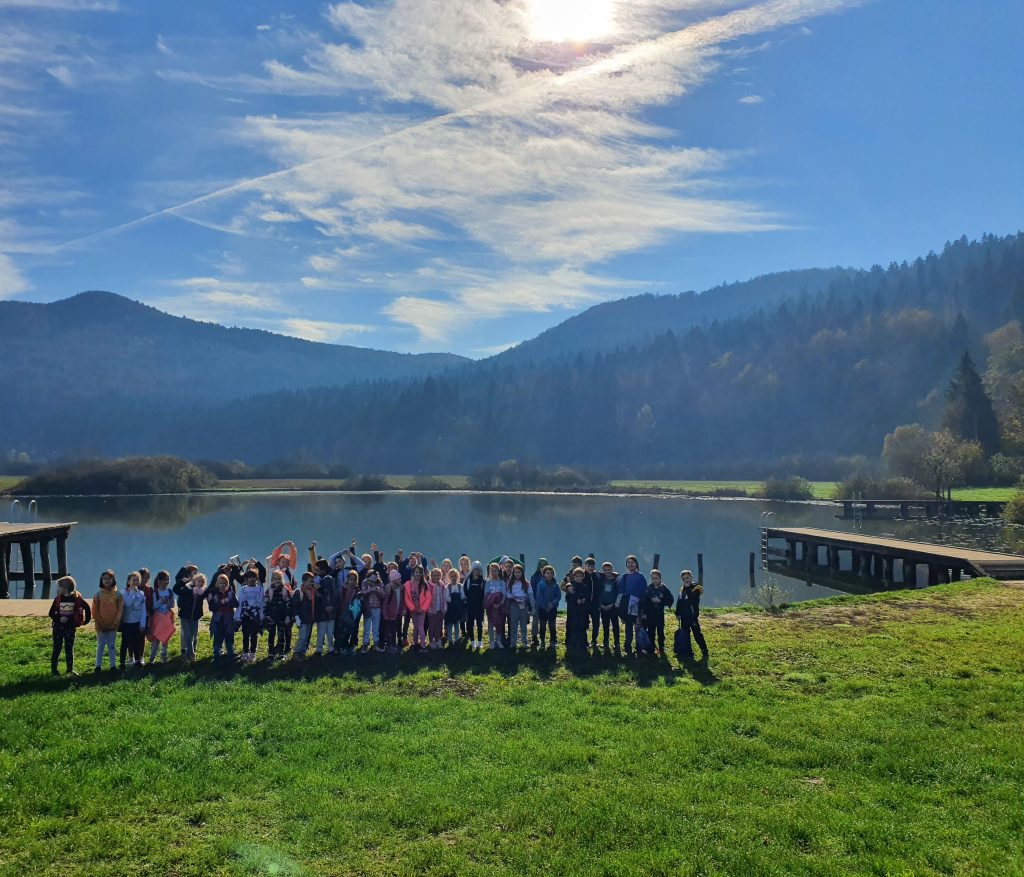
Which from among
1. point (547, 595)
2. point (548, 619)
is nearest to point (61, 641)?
point (547, 595)

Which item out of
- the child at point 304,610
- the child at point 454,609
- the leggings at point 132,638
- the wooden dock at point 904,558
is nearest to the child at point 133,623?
the leggings at point 132,638

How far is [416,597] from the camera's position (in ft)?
52.7

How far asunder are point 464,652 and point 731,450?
16170 centimetres

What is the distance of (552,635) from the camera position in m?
16.3

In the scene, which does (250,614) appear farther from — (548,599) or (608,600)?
(608,600)

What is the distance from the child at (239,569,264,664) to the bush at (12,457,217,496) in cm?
10346

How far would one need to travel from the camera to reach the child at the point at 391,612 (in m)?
15.7

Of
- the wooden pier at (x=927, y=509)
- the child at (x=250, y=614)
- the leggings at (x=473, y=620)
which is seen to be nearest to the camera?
the child at (x=250, y=614)

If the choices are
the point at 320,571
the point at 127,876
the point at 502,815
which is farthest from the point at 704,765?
the point at 320,571

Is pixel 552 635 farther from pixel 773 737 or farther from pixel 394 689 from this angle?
pixel 773 737

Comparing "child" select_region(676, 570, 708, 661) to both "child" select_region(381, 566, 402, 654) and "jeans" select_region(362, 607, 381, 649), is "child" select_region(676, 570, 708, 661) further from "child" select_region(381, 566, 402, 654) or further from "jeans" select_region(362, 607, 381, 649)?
"jeans" select_region(362, 607, 381, 649)

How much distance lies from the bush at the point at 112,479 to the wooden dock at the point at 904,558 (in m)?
91.0

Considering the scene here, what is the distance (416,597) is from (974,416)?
95.6 metres

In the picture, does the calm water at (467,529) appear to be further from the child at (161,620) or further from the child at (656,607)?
the child at (161,620)
